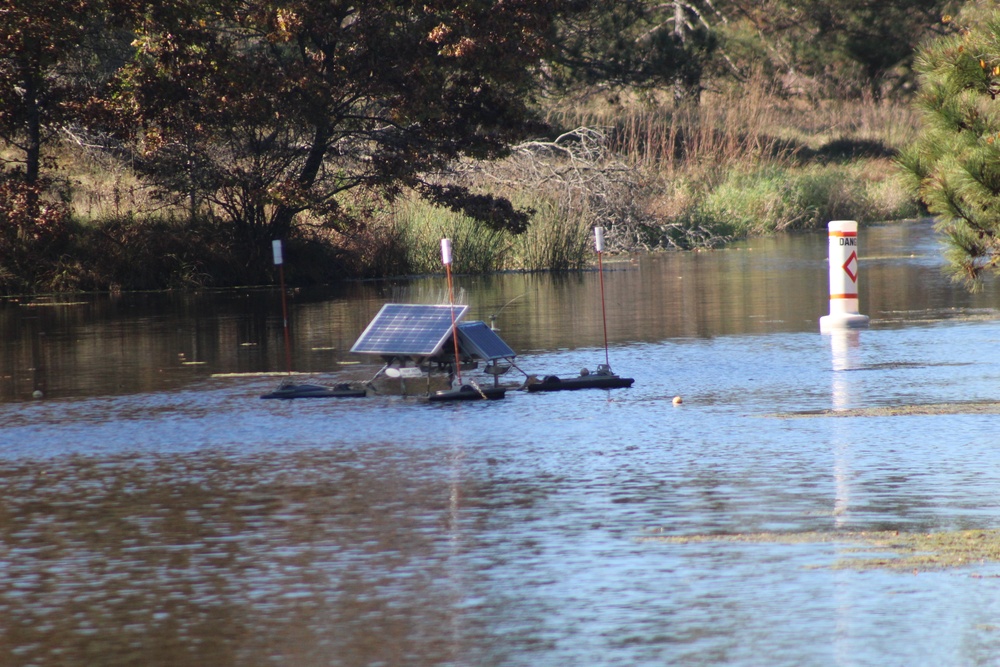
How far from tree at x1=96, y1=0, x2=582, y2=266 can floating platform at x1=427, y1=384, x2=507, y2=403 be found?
13.0m

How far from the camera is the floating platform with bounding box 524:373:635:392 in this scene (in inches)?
456

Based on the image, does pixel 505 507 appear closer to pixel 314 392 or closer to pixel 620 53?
pixel 314 392

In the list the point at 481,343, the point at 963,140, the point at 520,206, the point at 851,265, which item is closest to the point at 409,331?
the point at 481,343

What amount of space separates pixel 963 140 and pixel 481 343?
14.8ft

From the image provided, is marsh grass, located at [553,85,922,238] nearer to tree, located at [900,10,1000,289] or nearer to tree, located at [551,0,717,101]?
tree, located at [551,0,717,101]

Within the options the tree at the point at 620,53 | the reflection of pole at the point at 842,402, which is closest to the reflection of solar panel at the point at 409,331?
the reflection of pole at the point at 842,402

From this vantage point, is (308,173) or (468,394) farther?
(308,173)

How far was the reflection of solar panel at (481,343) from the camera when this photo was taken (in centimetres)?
1156

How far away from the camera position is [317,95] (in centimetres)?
2366

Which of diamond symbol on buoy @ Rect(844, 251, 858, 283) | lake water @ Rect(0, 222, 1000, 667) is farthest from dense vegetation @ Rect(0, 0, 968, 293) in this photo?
diamond symbol on buoy @ Rect(844, 251, 858, 283)

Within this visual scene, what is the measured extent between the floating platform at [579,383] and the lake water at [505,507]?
16 centimetres

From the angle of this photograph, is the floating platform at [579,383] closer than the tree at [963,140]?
Yes

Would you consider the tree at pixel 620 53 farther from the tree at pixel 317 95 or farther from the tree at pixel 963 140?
the tree at pixel 963 140

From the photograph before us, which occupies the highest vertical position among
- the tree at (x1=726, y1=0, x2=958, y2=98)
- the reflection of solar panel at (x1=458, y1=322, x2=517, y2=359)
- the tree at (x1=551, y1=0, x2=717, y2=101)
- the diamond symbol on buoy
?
the tree at (x1=726, y1=0, x2=958, y2=98)
